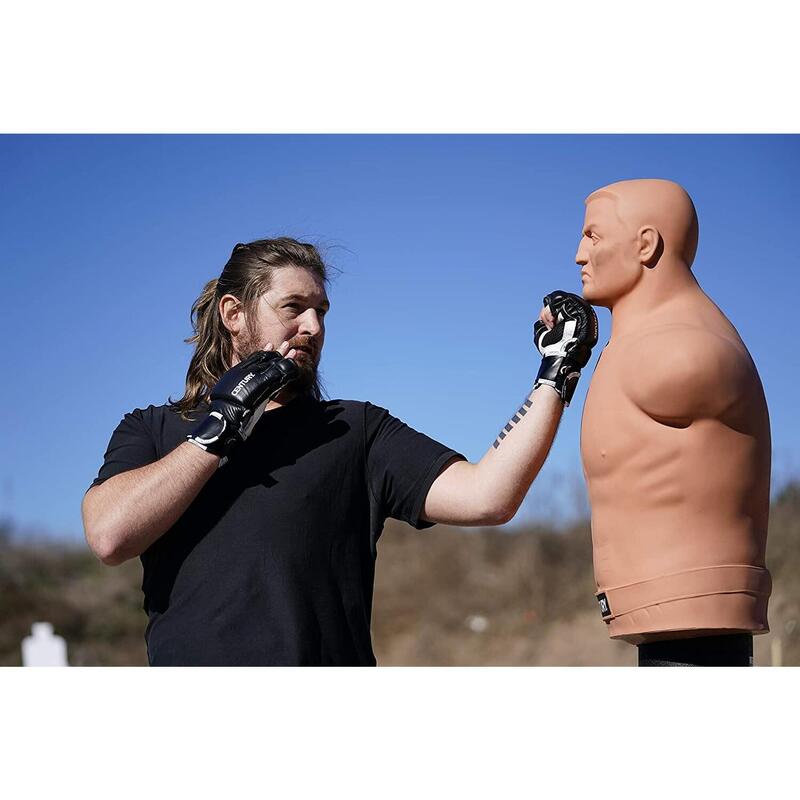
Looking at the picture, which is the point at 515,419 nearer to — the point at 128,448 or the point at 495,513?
the point at 495,513

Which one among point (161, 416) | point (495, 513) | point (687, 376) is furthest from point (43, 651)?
point (687, 376)

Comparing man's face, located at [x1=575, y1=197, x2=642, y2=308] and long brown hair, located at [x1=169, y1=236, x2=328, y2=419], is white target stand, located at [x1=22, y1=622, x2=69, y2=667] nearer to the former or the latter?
long brown hair, located at [x1=169, y1=236, x2=328, y2=419]

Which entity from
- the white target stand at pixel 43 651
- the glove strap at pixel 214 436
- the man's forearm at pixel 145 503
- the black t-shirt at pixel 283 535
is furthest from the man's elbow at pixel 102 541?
the white target stand at pixel 43 651

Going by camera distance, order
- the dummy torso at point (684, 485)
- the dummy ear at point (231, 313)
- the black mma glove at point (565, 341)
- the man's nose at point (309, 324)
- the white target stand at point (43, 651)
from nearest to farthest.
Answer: the dummy torso at point (684, 485) → the black mma glove at point (565, 341) → the man's nose at point (309, 324) → the dummy ear at point (231, 313) → the white target stand at point (43, 651)

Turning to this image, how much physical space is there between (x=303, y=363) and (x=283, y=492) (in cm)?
44

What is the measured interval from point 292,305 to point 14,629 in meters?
9.85

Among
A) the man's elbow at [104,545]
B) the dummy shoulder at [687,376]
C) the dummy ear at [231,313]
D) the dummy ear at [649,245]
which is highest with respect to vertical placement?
the dummy ear at [649,245]

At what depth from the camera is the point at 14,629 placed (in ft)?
38.5

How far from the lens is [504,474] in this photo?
288 cm

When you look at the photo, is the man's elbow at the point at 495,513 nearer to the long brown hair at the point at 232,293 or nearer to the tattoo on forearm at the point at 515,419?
the tattoo on forearm at the point at 515,419

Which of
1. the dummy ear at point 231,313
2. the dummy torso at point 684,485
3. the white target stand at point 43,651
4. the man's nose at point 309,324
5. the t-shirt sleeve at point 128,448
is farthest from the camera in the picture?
the white target stand at point 43,651

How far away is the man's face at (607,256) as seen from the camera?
3.14 m

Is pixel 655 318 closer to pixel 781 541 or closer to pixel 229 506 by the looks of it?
pixel 229 506

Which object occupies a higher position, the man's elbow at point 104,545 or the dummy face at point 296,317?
the dummy face at point 296,317
